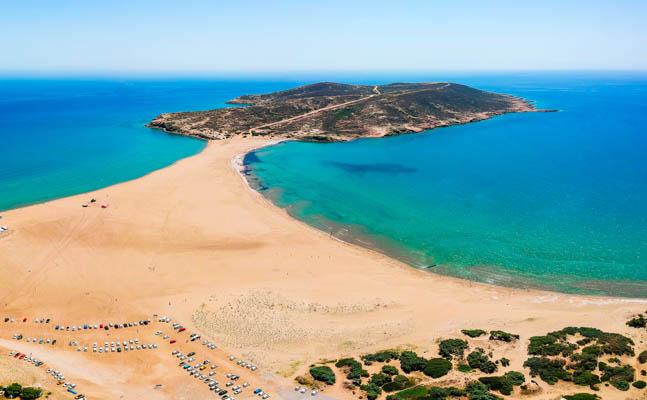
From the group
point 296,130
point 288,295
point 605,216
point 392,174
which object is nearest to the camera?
point 288,295

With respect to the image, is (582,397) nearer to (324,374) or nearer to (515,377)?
(515,377)

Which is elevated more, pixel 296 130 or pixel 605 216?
pixel 296 130

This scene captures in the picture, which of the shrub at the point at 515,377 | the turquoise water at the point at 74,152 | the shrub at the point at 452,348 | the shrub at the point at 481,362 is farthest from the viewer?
the turquoise water at the point at 74,152

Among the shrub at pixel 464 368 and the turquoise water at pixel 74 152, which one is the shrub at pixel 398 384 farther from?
the turquoise water at pixel 74 152

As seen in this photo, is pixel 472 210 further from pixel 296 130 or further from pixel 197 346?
pixel 296 130

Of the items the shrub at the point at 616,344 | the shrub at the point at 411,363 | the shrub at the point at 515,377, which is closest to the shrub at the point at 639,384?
the shrub at the point at 616,344

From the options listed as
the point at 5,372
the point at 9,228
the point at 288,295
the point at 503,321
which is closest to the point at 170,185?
the point at 9,228

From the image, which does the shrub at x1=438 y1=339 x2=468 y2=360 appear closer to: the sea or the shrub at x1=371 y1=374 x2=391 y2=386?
the shrub at x1=371 y1=374 x2=391 y2=386
